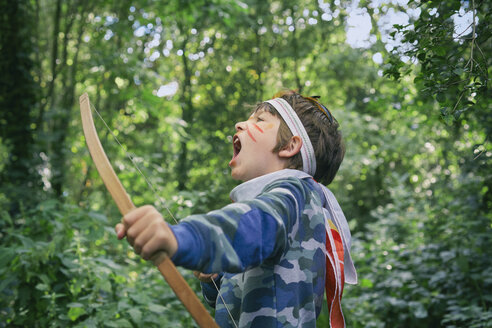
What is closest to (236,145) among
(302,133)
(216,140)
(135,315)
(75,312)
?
(302,133)

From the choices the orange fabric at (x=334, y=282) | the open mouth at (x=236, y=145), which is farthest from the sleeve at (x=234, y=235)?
the open mouth at (x=236, y=145)

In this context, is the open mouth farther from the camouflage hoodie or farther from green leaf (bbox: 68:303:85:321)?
green leaf (bbox: 68:303:85:321)

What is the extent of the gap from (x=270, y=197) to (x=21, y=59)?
487 cm

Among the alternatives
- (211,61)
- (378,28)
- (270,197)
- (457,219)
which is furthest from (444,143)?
(211,61)

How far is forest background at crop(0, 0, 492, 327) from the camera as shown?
8.46 ft

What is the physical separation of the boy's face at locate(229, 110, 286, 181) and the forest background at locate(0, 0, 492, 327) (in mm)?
594

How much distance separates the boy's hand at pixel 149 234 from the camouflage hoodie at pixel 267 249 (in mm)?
24

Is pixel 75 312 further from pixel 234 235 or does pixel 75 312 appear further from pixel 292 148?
pixel 234 235

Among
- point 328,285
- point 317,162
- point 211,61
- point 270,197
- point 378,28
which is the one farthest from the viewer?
point 211,61

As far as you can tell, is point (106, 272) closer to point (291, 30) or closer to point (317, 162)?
point (317, 162)

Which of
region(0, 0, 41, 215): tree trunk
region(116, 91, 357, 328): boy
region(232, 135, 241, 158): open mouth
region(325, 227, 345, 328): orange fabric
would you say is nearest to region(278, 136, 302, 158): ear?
region(116, 91, 357, 328): boy

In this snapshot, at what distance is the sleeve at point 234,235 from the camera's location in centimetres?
85

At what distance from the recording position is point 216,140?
→ 326 inches

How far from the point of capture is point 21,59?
505 centimetres
